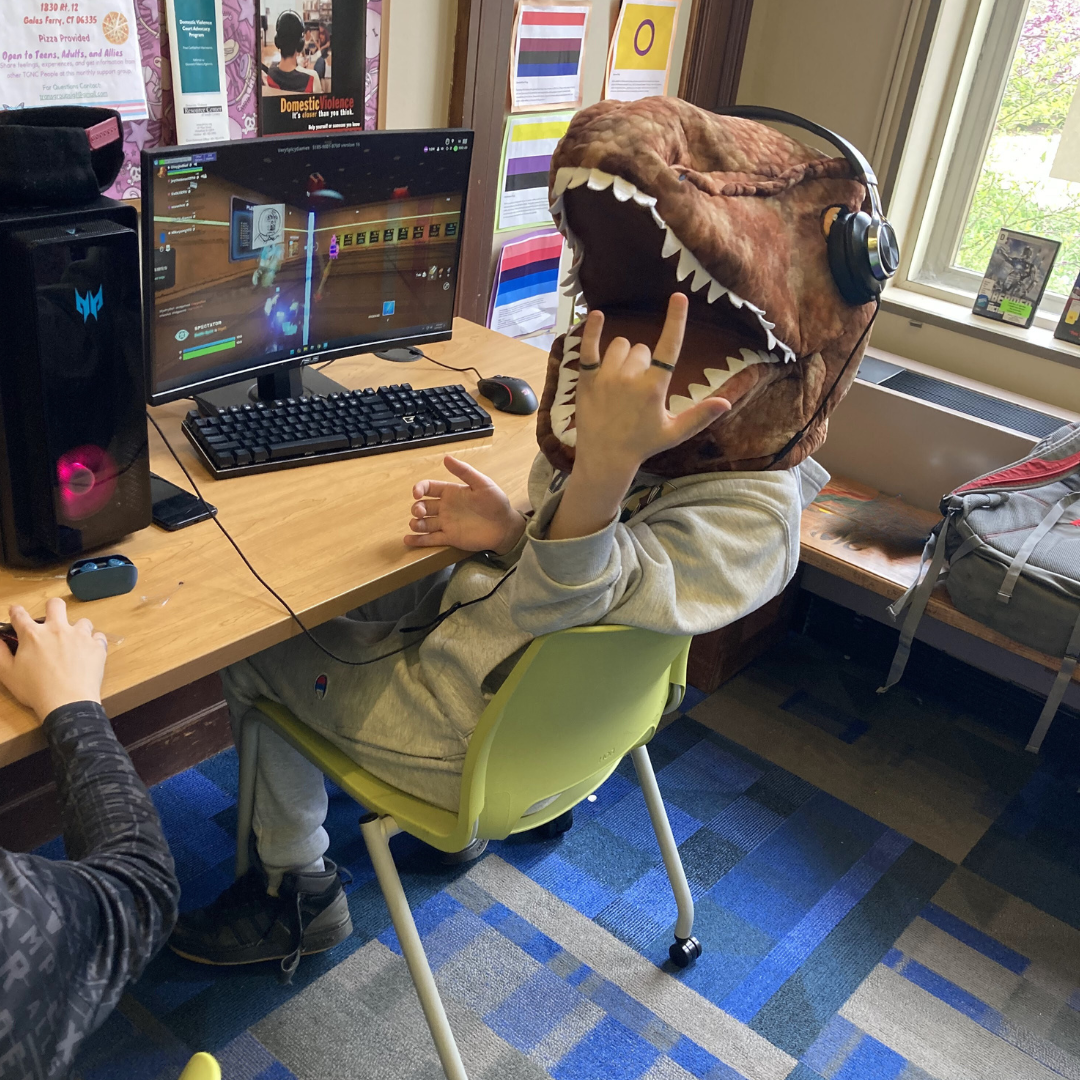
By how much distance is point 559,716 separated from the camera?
43.3 inches

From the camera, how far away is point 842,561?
1.94 metres

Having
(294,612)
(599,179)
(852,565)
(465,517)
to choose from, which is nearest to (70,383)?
(294,612)

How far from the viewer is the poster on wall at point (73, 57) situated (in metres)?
1.29

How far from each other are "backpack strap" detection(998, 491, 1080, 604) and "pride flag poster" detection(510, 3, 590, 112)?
117cm

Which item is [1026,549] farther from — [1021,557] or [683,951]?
[683,951]

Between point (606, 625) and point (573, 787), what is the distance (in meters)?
0.33

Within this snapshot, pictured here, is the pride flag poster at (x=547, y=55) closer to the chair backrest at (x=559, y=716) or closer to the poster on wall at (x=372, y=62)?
the poster on wall at (x=372, y=62)

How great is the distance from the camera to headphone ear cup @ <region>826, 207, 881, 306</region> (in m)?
0.95

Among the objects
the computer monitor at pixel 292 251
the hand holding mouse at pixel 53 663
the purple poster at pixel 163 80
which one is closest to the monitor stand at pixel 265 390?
the computer monitor at pixel 292 251

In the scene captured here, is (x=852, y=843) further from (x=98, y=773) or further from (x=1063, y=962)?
(x=98, y=773)

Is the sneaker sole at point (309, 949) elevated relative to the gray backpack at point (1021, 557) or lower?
lower

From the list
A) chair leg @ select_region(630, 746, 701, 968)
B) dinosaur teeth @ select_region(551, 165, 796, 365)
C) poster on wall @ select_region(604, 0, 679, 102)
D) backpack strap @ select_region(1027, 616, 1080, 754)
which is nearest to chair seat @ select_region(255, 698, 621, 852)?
chair leg @ select_region(630, 746, 701, 968)

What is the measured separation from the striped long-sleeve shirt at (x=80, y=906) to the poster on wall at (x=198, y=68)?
0.90 m

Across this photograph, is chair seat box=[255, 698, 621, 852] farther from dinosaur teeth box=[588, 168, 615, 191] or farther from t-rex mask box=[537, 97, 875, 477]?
dinosaur teeth box=[588, 168, 615, 191]
